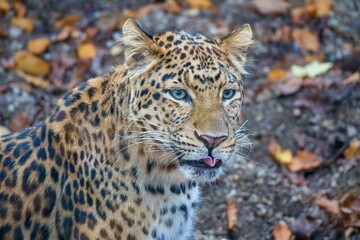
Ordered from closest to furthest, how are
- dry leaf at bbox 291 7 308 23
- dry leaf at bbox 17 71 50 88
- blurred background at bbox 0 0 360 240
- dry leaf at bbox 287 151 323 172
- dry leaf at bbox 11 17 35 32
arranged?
blurred background at bbox 0 0 360 240 < dry leaf at bbox 287 151 323 172 < dry leaf at bbox 17 71 50 88 < dry leaf at bbox 291 7 308 23 < dry leaf at bbox 11 17 35 32

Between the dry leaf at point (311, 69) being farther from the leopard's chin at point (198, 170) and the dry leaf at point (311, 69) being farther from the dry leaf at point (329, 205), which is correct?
the leopard's chin at point (198, 170)

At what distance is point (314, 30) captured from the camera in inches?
404

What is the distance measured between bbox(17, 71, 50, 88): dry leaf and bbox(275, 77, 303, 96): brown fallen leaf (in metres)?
2.73

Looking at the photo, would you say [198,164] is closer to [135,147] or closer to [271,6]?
[135,147]

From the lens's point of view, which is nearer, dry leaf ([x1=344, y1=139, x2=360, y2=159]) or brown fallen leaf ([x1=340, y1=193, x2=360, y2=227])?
brown fallen leaf ([x1=340, y1=193, x2=360, y2=227])

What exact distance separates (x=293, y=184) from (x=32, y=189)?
10.5 feet

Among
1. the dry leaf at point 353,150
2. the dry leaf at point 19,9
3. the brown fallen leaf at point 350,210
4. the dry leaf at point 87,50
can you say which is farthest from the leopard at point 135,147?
the dry leaf at point 19,9

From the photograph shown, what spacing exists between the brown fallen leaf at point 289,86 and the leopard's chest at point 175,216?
332cm

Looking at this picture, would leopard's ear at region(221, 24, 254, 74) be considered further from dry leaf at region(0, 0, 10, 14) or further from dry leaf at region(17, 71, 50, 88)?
dry leaf at region(0, 0, 10, 14)

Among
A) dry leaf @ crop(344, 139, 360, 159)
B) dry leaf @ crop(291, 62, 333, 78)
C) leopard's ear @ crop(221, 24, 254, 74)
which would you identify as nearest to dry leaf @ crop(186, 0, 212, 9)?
dry leaf @ crop(291, 62, 333, 78)

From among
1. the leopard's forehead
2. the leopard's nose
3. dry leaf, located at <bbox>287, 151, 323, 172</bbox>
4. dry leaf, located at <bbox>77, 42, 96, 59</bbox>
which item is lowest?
dry leaf, located at <bbox>287, 151, 323, 172</bbox>

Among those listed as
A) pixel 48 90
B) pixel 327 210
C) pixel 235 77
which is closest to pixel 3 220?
pixel 235 77

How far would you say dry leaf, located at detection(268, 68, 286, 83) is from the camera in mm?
9531

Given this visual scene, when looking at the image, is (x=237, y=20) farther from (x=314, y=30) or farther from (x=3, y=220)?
(x=3, y=220)
